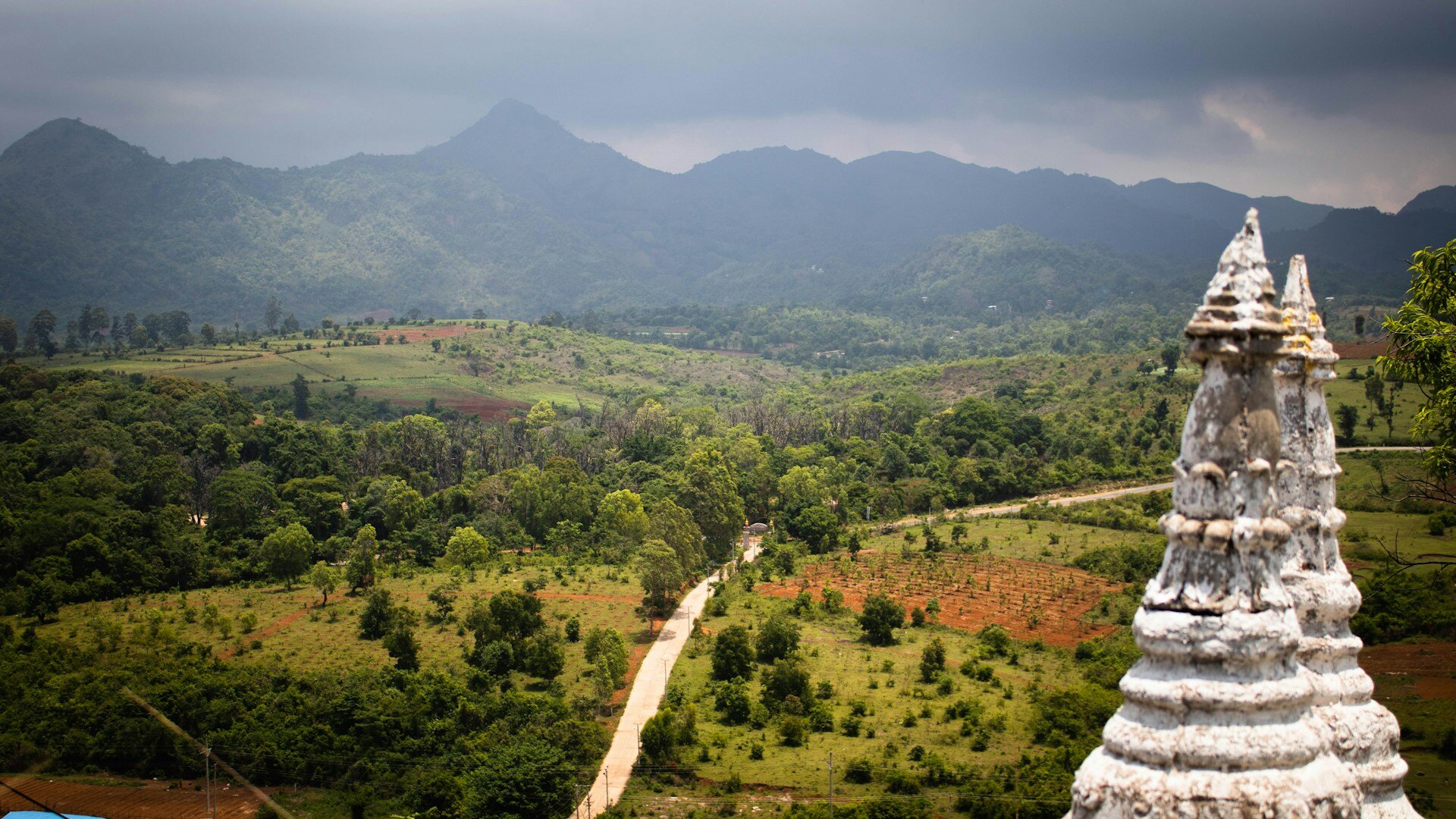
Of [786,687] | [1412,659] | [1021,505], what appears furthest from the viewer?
[1021,505]

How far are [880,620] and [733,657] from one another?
908 centimetres

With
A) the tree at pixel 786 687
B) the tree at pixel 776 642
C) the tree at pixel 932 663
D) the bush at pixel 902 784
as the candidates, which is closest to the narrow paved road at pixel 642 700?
the tree at pixel 776 642

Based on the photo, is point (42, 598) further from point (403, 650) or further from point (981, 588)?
point (981, 588)

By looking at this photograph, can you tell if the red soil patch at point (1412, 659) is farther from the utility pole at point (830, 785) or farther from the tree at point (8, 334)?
the tree at point (8, 334)

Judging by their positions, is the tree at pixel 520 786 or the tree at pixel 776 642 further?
the tree at pixel 776 642

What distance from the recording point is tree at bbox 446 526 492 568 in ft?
227

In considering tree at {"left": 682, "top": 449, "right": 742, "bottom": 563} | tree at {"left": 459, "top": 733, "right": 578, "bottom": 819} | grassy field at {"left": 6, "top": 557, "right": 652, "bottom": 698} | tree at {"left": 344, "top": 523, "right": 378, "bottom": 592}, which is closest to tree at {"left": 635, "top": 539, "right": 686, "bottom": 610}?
grassy field at {"left": 6, "top": 557, "right": 652, "bottom": 698}

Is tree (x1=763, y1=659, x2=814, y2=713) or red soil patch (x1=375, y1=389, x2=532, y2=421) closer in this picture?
tree (x1=763, y1=659, x2=814, y2=713)

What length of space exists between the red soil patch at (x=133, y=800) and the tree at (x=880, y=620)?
93.6 feet

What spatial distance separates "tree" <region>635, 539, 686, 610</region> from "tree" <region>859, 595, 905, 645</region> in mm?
10325

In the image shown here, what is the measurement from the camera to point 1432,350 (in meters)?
17.8

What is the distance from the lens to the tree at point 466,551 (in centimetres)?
6906

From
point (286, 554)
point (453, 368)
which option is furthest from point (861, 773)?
point (453, 368)

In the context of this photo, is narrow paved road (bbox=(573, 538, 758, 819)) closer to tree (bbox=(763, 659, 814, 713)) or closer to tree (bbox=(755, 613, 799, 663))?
tree (bbox=(755, 613, 799, 663))
